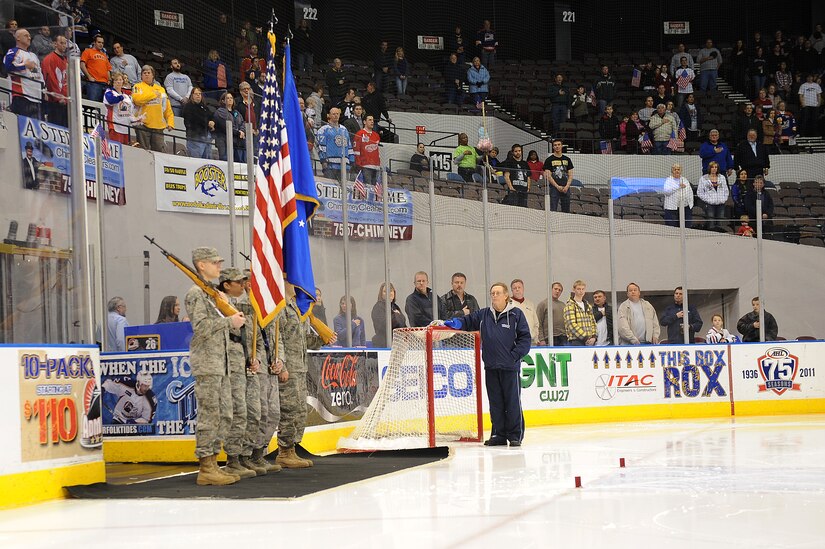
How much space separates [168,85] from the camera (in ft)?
52.9

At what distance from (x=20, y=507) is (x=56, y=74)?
11.4ft

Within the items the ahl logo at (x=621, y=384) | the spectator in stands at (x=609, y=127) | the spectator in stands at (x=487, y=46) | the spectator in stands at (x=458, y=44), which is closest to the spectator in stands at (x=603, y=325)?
the ahl logo at (x=621, y=384)

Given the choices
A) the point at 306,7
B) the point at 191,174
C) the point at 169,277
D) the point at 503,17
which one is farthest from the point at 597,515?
the point at 503,17

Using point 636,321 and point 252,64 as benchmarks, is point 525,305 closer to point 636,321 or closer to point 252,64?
point 636,321

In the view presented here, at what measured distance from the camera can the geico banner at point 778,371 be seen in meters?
16.9

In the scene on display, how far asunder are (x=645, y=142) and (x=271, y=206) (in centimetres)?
1680

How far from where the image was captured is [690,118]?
26062 millimetres

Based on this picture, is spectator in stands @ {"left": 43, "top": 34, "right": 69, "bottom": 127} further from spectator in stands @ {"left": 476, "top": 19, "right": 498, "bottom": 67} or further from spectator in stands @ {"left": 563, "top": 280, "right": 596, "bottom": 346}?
spectator in stands @ {"left": 476, "top": 19, "right": 498, "bottom": 67}

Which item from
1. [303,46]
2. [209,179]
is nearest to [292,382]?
[209,179]

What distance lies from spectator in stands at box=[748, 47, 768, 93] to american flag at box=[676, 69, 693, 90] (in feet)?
6.13

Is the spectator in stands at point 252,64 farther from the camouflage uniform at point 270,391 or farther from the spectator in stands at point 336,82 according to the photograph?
the camouflage uniform at point 270,391

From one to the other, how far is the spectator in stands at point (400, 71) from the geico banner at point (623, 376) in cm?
1061

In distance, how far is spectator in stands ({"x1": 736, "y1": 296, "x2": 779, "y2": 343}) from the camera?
56.4 ft

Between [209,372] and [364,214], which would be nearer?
[209,372]
